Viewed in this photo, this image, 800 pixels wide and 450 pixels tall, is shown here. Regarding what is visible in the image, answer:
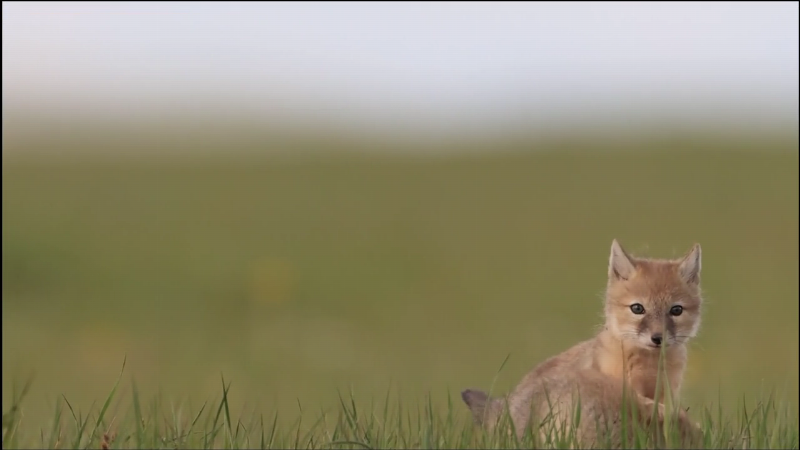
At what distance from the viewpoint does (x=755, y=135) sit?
127 feet

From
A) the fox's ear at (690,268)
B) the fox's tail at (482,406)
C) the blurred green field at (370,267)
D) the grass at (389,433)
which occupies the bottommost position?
the grass at (389,433)

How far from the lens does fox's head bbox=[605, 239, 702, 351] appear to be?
5.75 m

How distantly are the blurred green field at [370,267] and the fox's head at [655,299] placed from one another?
793 cm

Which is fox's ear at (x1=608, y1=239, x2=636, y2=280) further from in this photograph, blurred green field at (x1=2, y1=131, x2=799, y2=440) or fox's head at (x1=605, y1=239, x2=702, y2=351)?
blurred green field at (x1=2, y1=131, x2=799, y2=440)

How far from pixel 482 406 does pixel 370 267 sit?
758 inches

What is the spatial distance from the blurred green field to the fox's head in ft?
26.0

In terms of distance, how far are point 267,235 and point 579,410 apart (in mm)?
22392

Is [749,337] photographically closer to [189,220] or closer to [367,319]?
[367,319]

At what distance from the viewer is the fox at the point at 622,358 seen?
18.3ft

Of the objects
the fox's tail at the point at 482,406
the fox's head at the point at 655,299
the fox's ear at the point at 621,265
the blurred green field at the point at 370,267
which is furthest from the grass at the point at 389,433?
the blurred green field at the point at 370,267

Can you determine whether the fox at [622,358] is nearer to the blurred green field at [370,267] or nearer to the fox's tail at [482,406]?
the fox's tail at [482,406]

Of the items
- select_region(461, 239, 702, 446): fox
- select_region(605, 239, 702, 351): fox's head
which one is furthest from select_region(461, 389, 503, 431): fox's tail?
select_region(605, 239, 702, 351): fox's head

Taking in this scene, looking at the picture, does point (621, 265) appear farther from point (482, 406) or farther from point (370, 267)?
point (370, 267)

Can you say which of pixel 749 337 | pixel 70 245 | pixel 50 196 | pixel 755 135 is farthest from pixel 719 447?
pixel 755 135
